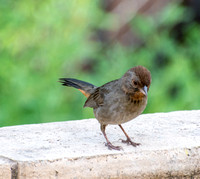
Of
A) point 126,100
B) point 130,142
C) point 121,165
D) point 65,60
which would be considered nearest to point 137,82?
point 126,100

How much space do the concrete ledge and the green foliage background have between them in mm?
1475

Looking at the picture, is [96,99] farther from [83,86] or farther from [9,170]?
[9,170]

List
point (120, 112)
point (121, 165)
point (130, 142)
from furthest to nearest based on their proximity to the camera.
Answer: point (120, 112)
point (130, 142)
point (121, 165)

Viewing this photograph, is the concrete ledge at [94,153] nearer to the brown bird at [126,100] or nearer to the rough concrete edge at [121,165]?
the rough concrete edge at [121,165]

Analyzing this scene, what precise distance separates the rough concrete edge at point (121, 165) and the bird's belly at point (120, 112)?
16.3 inches

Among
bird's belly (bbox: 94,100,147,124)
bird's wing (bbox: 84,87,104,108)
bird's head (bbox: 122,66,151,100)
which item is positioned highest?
bird's wing (bbox: 84,87,104,108)

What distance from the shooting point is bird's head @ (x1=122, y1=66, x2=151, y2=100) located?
355 centimetres

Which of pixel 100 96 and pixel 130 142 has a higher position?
pixel 100 96

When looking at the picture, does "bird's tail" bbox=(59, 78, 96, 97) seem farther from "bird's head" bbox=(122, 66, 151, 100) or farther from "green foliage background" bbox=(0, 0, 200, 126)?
"green foliage background" bbox=(0, 0, 200, 126)

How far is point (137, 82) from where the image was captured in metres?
3.59

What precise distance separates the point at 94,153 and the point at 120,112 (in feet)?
1.60

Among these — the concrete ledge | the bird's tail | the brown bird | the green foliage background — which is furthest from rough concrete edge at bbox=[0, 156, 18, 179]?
the green foliage background

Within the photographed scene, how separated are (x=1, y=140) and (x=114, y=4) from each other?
14.6 feet

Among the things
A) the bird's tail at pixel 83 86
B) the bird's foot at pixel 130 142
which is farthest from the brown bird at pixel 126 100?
the bird's tail at pixel 83 86
